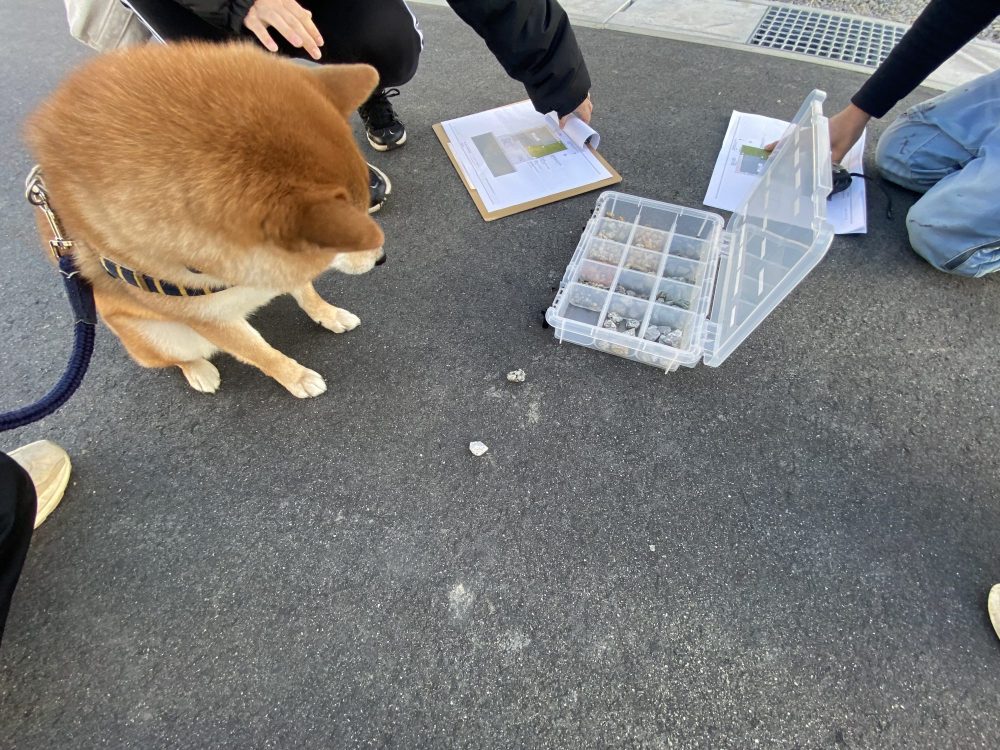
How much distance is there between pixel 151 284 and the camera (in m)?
0.90

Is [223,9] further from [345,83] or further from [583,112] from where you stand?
[583,112]

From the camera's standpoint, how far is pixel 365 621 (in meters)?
0.99

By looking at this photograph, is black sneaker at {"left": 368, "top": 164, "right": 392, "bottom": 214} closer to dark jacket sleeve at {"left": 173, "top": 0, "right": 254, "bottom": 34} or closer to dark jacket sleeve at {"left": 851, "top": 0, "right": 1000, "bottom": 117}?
dark jacket sleeve at {"left": 173, "top": 0, "right": 254, "bottom": 34}

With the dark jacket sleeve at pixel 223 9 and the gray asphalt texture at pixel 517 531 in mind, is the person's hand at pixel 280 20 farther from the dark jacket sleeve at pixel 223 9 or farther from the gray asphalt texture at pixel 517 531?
the gray asphalt texture at pixel 517 531

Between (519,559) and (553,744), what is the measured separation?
13.0 inches

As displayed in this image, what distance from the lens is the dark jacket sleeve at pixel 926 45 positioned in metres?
1.20

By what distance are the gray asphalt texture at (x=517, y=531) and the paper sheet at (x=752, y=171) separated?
10 centimetres

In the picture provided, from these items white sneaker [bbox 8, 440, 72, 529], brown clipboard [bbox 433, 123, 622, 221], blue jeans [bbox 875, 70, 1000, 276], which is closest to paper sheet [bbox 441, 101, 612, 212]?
brown clipboard [bbox 433, 123, 622, 221]

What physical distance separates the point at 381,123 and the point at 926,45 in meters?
1.70

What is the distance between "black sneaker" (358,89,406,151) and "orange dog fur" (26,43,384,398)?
3.42 ft

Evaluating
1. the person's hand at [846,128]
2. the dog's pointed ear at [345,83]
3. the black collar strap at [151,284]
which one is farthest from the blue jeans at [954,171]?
the black collar strap at [151,284]

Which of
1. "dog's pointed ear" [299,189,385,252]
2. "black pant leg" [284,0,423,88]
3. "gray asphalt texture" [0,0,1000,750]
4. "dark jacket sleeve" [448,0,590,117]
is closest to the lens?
"dog's pointed ear" [299,189,385,252]

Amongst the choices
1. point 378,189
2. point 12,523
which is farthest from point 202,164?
point 378,189

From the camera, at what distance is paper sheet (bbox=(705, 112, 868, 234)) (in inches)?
63.4
